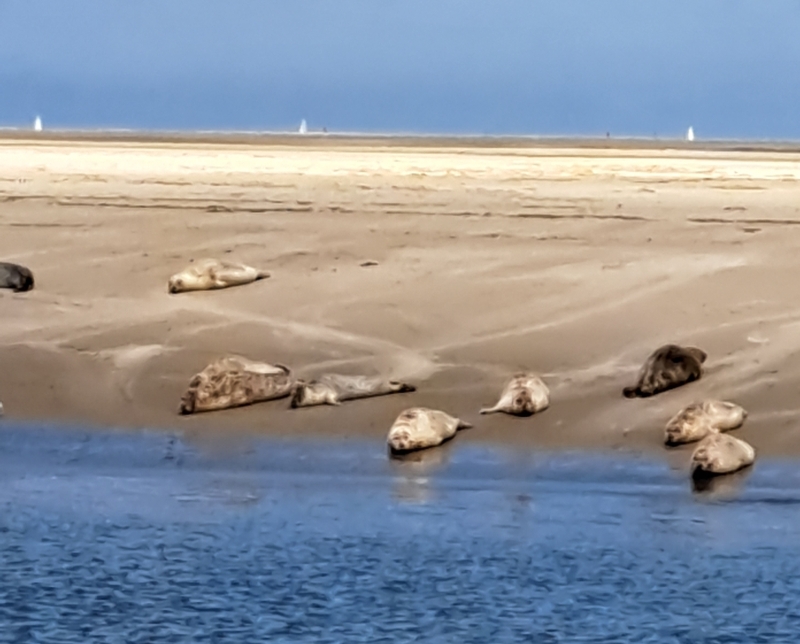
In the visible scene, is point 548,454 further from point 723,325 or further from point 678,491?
point 723,325

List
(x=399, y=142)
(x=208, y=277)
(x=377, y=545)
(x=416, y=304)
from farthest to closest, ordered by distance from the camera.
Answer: (x=399, y=142) → (x=208, y=277) → (x=416, y=304) → (x=377, y=545)

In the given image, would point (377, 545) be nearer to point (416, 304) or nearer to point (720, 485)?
point (720, 485)

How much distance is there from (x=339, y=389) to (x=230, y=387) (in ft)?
2.07

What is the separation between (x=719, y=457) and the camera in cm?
930

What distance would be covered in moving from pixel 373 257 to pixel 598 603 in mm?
7583

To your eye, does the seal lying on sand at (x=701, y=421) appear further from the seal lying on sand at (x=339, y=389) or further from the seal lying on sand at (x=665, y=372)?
the seal lying on sand at (x=339, y=389)

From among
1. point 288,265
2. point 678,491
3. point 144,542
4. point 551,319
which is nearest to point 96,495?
point 144,542

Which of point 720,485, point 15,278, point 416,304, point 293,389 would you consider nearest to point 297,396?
point 293,389

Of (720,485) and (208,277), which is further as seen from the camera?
(208,277)

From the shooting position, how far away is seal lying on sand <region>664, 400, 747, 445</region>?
32.5 ft

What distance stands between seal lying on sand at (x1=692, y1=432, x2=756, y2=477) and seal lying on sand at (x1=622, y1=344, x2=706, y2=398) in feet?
3.95

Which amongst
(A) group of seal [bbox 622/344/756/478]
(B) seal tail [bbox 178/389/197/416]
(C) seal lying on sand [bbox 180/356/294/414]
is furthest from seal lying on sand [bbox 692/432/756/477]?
(B) seal tail [bbox 178/389/197/416]

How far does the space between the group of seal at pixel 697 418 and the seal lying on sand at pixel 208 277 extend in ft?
11.8

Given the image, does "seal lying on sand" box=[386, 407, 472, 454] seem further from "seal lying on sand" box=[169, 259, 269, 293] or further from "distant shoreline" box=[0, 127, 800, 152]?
"distant shoreline" box=[0, 127, 800, 152]
